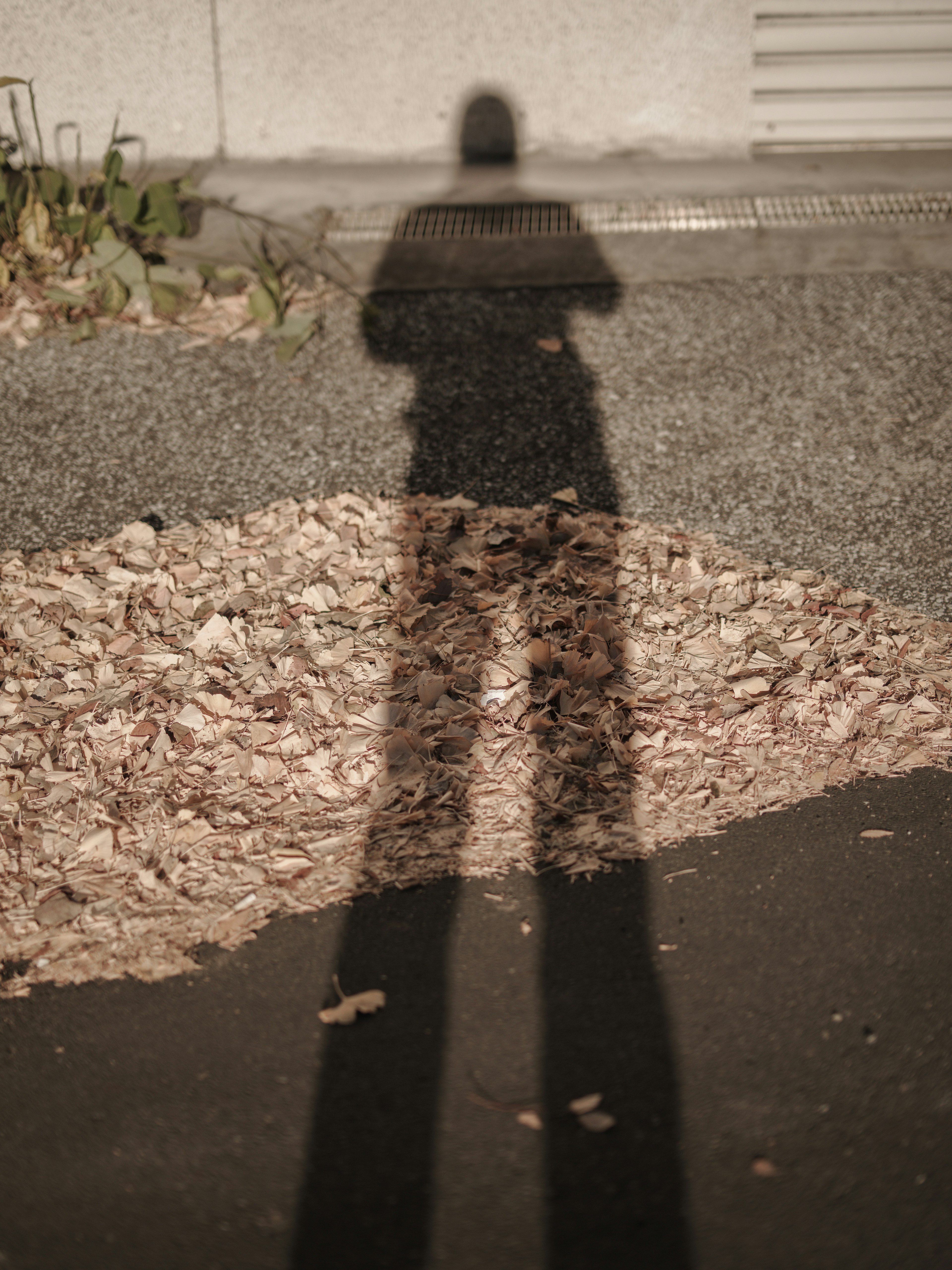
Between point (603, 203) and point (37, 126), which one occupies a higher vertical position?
point (37, 126)

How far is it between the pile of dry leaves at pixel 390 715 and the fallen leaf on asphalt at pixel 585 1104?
2.01ft

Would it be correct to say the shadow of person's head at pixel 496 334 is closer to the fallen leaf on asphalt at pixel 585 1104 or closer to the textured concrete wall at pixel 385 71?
the textured concrete wall at pixel 385 71

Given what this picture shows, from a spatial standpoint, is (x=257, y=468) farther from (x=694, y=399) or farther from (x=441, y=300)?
(x=694, y=399)

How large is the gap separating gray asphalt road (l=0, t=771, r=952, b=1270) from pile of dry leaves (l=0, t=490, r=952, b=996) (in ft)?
0.51

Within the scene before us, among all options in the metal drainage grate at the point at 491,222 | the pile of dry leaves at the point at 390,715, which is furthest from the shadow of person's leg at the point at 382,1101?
the metal drainage grate at the point at 491,222

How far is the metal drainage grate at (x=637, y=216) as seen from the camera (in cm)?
574

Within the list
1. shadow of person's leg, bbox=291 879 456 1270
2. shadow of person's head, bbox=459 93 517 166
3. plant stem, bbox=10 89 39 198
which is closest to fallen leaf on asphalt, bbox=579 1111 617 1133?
shadow of person's leg, bbox=291 879 456 1270

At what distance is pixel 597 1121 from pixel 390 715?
1303 mm

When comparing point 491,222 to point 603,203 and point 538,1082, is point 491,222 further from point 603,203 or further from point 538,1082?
point 538,1082

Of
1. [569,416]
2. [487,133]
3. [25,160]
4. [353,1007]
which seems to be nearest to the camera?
[353,1007]

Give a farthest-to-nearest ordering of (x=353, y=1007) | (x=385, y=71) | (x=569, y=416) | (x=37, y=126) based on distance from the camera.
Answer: (x=385, y=71) < (x=37, y=126) < (x=569, y=416) < (x=353, y=1007)

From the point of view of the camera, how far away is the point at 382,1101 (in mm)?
2102

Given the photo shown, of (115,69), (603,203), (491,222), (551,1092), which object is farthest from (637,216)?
(551,1092)

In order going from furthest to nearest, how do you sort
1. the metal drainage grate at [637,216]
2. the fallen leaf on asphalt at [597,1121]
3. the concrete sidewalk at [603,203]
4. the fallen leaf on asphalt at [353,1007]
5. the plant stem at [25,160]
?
1. the metal drainage grate at [637,216]
2. the concrete sidewalk at [603,203]
3. the plant stem at [25,160]
4. the fallen leaf on asphalt at [353,1007]
5. the fallen leaf on asphalt at [597,1121]
